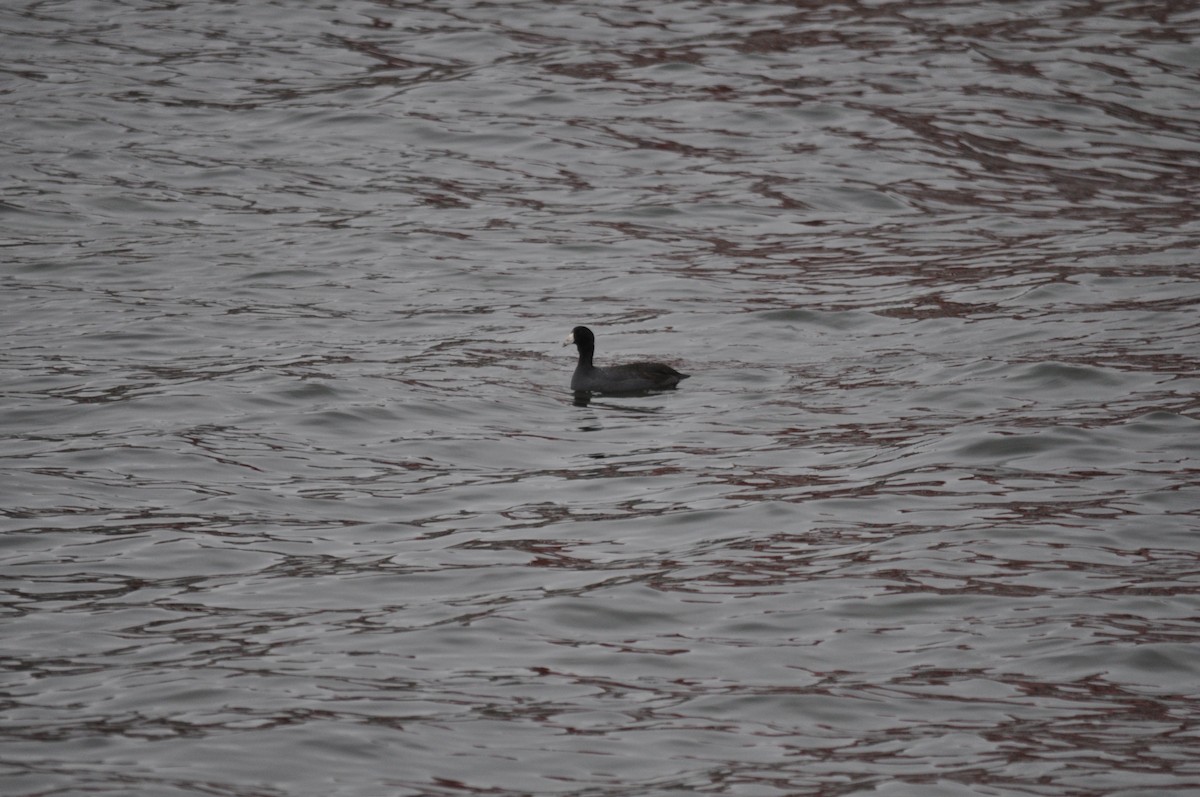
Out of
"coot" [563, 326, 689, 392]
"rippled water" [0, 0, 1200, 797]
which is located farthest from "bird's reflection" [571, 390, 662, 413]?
"rippled water" [0, 0, 1200, 797]

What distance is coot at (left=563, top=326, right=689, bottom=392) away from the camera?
1253 centimetres

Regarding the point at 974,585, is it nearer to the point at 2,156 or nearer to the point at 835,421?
the point at 835,421

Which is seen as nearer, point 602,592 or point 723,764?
point 723,764

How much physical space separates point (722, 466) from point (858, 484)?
38.6 inches

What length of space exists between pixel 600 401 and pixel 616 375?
235mm

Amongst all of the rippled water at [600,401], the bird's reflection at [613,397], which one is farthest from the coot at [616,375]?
the rippled water at [600,401]

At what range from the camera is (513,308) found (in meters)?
14.8

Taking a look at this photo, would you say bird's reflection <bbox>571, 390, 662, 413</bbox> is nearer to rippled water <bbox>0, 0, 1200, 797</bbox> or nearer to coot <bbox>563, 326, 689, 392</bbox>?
coot <bbox>563, 326, 689, 392</bbox>

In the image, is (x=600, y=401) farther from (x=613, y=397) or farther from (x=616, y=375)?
(x=616, y=375)

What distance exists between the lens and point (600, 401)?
41.3 ft

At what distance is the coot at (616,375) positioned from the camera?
12.5 meters

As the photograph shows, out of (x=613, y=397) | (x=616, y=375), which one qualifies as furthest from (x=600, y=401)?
(x=616, y=375)

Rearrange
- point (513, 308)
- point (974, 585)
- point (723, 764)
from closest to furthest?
1. point (723, 764)
2. point (974, 585)
3. point (513, 308)

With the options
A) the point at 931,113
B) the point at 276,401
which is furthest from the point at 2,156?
the point at 931,113
